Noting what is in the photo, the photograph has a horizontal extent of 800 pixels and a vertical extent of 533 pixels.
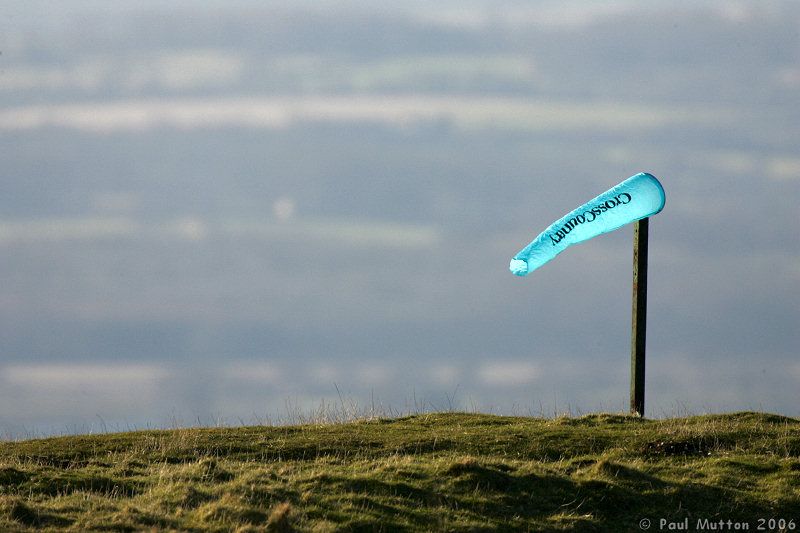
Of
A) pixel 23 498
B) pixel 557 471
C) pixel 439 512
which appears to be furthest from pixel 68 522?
pixel 557 471

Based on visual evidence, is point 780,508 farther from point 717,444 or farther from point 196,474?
point 196,474

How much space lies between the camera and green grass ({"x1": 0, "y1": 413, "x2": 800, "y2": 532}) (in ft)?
46.0

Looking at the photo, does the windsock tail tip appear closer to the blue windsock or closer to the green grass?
the blue windsock

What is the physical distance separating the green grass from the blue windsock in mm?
4089

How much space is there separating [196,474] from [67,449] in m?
4.25

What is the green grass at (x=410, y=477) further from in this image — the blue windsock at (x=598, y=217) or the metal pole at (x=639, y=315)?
the blue windsock at (x=598, y=217)

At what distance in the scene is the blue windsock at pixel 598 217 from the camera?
23.3 m

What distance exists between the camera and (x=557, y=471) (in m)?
16.6

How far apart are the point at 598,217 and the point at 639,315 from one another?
8.03ft

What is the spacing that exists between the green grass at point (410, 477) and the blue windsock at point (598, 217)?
161 inches

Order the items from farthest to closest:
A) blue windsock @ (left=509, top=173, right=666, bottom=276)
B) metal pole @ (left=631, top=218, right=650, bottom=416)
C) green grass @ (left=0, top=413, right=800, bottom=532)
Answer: metal pole @ (left=631, top=218, right=650, bottom=416) → blue windsock @ (left=509, top=173, right=666, bottom=276) → green grass @ (left=0, top=413, right=800, bottom=532)

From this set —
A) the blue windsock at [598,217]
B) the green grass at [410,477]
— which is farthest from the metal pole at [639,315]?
the green grass at [410,477]

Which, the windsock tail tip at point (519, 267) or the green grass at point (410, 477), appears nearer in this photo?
the green grass at point (410, 477)

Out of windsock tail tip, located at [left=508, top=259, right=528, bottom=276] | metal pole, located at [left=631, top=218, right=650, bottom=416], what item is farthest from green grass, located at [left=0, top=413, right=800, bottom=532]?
windsock tail tip, located at [left=508, top=259, right=528, bottom=276]
